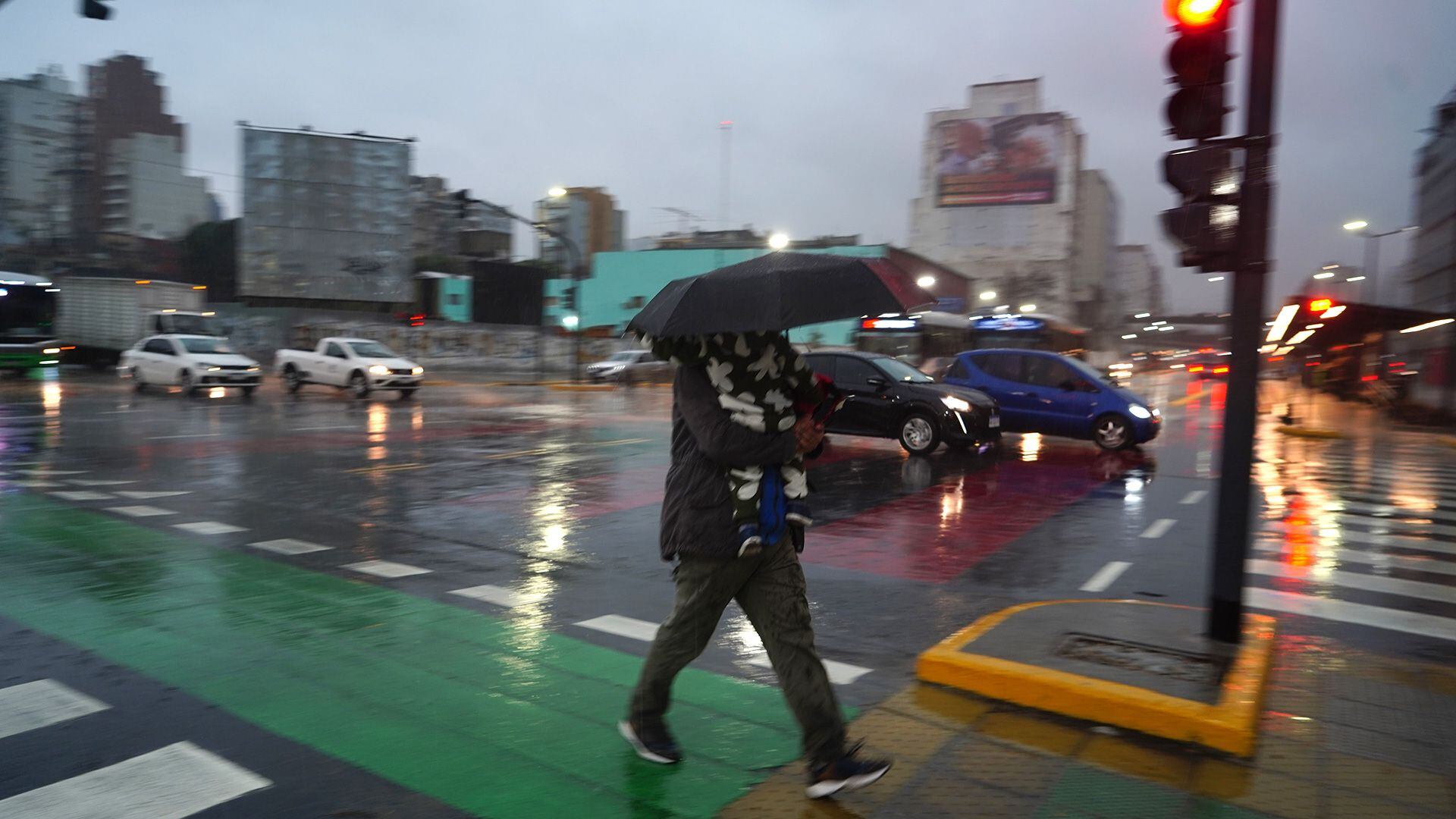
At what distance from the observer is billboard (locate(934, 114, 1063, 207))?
330ft

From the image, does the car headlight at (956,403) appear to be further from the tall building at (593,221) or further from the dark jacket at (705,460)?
the tall building at (593,221)

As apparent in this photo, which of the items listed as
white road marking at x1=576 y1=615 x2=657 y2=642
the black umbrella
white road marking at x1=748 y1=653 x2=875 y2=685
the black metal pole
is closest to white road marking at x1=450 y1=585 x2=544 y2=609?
white road marking at x1=576 y1=615 x2=657 y2=642

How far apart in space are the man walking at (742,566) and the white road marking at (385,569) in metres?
3.85

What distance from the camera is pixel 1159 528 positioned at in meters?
9.06

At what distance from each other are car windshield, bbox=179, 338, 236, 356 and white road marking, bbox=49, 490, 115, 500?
57.6 ft

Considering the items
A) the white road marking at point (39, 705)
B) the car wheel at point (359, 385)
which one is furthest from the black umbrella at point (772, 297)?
the car wheel at point (359, 385)

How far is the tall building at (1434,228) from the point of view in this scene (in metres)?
28.5

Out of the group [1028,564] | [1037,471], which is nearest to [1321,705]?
[1028,564]

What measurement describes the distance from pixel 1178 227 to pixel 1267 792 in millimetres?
2564

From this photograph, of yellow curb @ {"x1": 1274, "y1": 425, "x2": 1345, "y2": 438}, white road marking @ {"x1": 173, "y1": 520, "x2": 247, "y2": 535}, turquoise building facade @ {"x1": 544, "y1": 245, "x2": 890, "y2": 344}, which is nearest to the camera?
white road marking @ {"x1": 173, "y1": 520, "x2": 247, "y2": 535}

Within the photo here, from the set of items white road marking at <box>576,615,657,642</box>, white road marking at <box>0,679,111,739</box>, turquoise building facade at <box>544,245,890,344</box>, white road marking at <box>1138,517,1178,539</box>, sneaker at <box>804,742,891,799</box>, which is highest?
turquoise building facade at <box>544,245,890,344</box>

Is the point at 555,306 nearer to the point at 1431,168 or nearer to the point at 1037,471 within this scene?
the point at 1431,168

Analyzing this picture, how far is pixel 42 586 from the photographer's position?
240 inches

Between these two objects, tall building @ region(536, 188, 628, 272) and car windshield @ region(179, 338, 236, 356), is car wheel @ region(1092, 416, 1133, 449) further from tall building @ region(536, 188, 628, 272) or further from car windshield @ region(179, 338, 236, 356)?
tall building @ region(536, 188, 628, 272)
